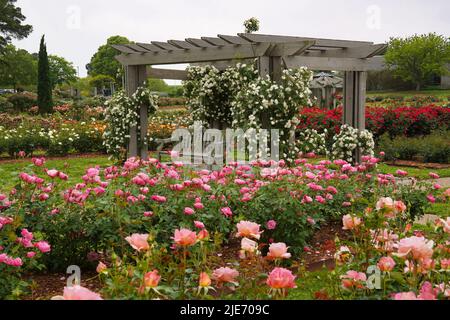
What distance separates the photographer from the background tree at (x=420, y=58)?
40.5m

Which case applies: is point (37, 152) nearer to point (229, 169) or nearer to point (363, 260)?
point (229, 169)

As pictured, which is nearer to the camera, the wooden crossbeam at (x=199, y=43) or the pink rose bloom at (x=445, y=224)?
the pink rose bloom at (x=445, y=224)

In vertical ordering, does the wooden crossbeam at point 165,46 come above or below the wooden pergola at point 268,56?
above

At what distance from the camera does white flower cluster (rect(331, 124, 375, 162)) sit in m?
7.85

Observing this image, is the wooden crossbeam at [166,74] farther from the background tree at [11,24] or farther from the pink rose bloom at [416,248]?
the background tree at [11,24]

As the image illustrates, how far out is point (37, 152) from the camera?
12.4 metres

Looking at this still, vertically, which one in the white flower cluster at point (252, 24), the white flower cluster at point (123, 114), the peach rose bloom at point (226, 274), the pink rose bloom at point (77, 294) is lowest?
the peach rose bloom at point (226, 274)

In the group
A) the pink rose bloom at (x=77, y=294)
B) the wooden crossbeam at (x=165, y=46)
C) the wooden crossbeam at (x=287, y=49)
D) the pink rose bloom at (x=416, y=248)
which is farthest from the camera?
the wooden crossbeam at (x=165, y=46)

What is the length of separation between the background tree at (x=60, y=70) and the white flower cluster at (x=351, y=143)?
173ft

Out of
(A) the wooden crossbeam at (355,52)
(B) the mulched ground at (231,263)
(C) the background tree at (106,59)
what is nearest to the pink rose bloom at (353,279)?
(B) the mulched ground at (231,263)

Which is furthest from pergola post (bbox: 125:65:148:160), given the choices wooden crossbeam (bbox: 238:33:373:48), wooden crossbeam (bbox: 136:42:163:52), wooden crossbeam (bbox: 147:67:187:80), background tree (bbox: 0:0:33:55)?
background tree (bbox: 0:0:33:55)

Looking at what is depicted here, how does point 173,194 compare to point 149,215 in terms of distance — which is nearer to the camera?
point 149,215

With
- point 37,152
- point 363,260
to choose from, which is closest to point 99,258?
point 363,260
